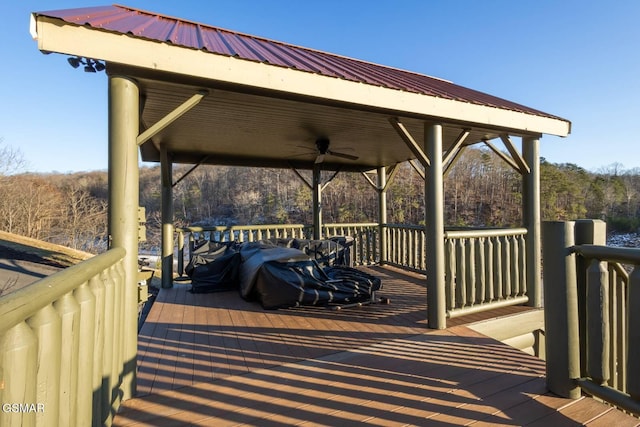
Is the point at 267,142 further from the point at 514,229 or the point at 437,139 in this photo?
the point at 514,229

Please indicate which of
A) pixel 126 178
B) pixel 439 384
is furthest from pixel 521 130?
pixel 126 178

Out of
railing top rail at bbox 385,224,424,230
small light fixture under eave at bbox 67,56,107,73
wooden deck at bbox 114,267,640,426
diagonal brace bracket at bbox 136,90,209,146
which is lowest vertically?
wooden deck at bbox 114,267,640,426

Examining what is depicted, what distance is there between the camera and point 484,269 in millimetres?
3488

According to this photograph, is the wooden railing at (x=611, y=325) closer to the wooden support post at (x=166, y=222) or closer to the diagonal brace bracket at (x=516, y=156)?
the diagonal brace bracket at (x=516, y=156)

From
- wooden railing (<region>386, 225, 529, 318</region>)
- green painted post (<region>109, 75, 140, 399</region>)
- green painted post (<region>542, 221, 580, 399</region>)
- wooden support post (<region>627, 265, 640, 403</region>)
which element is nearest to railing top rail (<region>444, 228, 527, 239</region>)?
wooden railing (<region>386, 225, 529, 318</region>)

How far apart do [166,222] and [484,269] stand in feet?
14.7

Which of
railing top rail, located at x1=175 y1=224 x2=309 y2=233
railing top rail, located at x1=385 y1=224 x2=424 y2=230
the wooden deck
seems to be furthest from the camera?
railing top rail, located at x1=385 y1=224 x2=424 y2=230

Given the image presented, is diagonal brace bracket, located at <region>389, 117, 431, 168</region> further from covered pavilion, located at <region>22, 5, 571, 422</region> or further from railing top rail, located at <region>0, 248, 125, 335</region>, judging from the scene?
railing top rail, located at <region>0, 248, 125, 335</region>

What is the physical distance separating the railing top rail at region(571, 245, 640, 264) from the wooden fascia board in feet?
5.63

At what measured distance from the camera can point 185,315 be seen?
3562mm

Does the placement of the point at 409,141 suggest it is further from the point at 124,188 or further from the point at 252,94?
the point at 124,188

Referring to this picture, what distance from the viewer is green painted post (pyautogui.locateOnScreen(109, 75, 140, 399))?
191 cm

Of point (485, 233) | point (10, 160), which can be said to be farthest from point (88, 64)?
point (10, 160)

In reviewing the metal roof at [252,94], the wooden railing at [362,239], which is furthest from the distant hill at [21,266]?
the wooden railing at [362,239]
